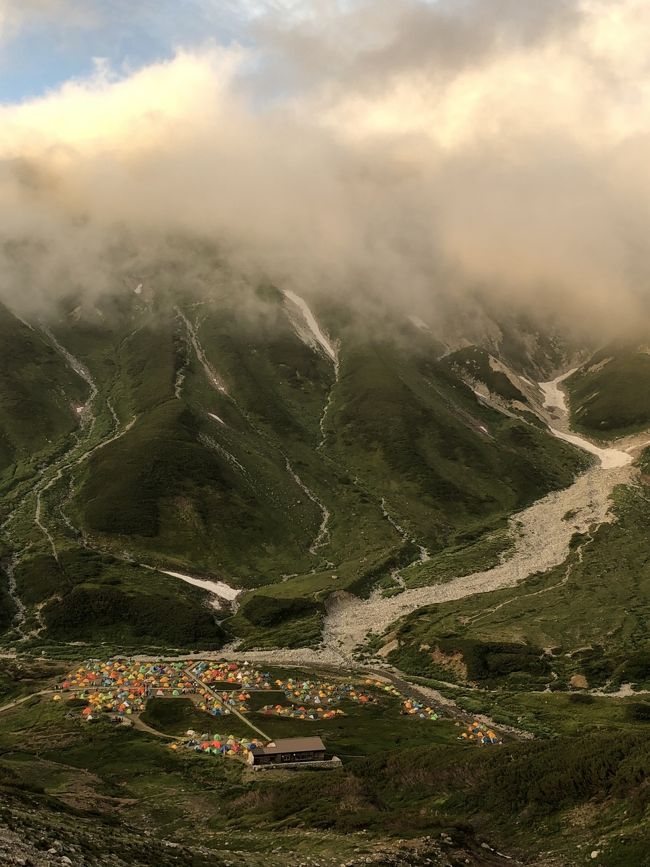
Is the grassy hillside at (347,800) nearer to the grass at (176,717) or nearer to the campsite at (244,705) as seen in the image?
the campsite at (244,705)

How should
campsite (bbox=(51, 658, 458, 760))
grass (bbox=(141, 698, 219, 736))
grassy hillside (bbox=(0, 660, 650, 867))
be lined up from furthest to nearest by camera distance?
grass (bbox=(141, 698, 219, 736)) < campsite (bbox=(51, 658, 458, 760)) < grassy hillside (bbox=(0, 660, 650, 867))

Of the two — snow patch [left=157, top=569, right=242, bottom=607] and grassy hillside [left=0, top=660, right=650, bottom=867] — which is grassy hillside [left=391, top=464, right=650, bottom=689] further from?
snow patch [left=157, top=569, right=242, bottom=607]

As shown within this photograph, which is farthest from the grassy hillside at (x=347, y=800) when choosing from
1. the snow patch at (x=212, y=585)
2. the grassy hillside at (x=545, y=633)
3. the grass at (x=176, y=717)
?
the snow patch at (x=212, y=585)

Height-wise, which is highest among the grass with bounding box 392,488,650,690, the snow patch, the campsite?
the snow patch

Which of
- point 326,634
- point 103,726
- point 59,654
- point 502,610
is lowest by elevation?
point 502,610

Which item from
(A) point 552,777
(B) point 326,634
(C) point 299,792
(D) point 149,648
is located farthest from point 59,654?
(A) point 552,777

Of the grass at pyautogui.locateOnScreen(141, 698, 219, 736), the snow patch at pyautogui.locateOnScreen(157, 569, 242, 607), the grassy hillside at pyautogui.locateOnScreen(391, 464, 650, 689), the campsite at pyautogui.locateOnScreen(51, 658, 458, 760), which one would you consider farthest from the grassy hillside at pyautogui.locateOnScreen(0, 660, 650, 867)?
the snow patch at pyautogui.locateOnScreen(157, 569, 242, 607)

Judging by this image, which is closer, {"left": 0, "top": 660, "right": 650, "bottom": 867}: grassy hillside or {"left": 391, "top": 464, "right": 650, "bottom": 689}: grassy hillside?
{"left": 0, "top": 660, "right": 650, "bottom": 867}: grassy hillside

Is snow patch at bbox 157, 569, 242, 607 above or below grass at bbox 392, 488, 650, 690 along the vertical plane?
above

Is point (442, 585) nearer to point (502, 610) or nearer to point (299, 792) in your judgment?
point (502, 610)

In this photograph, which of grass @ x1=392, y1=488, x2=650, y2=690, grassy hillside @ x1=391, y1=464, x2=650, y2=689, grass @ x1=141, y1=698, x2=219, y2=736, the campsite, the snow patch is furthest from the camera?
the snow patch

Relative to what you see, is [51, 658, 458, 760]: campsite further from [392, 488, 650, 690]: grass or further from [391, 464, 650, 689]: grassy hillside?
[392, 488, 650, 690]: grass
